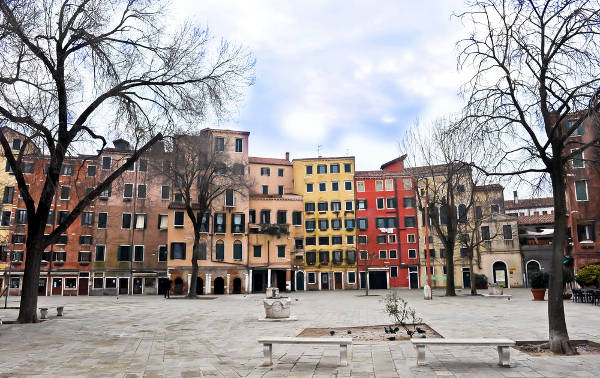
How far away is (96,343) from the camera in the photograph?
1206 centimetres

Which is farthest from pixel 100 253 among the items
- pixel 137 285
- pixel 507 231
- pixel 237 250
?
pixel 507 231

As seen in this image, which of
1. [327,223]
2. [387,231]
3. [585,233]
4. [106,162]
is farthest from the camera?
[327,223]

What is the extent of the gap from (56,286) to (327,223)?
1191 inches

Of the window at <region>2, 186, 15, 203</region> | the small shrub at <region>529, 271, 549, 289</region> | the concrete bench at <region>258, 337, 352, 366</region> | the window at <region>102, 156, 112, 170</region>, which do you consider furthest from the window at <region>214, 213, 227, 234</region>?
the concrete bench at <region>258, 337, 352, 366</region>

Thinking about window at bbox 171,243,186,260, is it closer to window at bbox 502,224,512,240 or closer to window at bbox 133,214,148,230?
window at bbox 133,214,148,230

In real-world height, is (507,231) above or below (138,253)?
above

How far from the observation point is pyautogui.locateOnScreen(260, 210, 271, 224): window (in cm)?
5253

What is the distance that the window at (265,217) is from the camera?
52.5 m

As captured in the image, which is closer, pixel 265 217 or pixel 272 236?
pixel 272 236

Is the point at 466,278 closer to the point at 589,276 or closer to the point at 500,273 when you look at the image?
the point at 500,273

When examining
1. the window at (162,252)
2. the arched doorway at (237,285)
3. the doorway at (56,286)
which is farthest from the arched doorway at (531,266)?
the doorway at (56,286)

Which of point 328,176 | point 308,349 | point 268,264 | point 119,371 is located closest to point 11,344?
point 119,371

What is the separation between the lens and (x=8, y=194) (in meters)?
48.5

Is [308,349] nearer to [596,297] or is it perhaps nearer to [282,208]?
[596,297]
